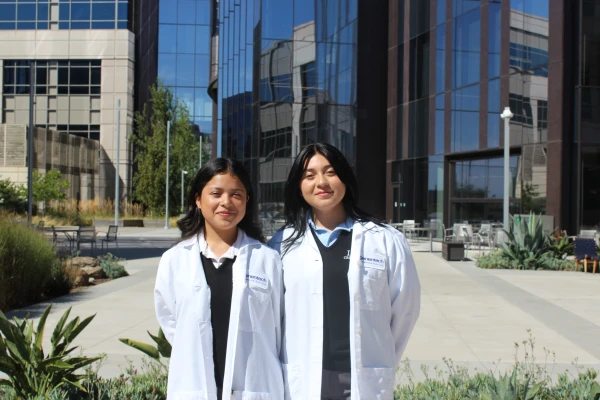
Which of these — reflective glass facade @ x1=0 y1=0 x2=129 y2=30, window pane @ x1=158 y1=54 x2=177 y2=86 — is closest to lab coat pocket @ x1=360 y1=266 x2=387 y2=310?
reflective glass facade @ x1=0 y1=0 x2=129 y2=30

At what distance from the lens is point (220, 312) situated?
279cm

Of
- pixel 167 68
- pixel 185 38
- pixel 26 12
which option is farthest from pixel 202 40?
pixel 26 12

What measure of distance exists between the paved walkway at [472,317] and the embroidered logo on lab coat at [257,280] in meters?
2.94

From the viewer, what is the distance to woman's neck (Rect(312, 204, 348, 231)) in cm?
301

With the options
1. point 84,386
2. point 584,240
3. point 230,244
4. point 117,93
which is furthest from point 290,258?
point 117,93

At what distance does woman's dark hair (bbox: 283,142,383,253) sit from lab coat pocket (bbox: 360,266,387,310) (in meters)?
0.32

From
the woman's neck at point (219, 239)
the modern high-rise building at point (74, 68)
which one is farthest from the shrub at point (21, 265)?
the modern high-rise building at point (74, 68)

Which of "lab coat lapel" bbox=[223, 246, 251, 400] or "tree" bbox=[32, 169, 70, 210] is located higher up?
"tree" bbox=[32, 169, 70, 210]

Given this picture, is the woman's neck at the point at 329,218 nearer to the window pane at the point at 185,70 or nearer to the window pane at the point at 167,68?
the window pane at the point at 167,68

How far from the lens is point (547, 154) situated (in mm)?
22531

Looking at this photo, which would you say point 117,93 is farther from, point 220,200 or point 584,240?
point 220,200

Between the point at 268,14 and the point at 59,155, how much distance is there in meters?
20.2

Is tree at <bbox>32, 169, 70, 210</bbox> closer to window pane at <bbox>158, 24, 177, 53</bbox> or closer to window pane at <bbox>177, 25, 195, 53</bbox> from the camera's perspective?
window pane at <bbox>158, 24, 177, 53</bbox>

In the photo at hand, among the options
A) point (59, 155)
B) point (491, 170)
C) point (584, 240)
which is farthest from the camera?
point (59, 155)
